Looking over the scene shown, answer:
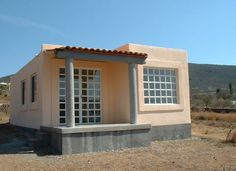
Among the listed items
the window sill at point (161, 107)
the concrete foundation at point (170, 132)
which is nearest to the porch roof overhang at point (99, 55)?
the window sill at point (161, 107)

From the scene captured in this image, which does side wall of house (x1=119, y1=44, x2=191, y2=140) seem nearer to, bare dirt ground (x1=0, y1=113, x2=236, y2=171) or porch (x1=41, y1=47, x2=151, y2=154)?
porch (x1=41, y1=47, x2=151, y2=154)

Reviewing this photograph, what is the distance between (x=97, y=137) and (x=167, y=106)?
14.1ft

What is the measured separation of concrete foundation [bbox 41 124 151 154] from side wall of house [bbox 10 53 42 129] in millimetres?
1525

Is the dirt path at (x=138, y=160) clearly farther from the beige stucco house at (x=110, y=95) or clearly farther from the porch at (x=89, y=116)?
the beige stucco house at (x=110, y=95)

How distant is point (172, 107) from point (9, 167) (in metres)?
7.83

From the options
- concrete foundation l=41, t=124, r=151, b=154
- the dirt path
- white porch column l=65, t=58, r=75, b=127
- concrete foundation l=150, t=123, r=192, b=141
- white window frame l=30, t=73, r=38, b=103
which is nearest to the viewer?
the dirt path

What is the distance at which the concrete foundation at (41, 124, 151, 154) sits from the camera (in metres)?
10.5

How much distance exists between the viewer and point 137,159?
31.9ft

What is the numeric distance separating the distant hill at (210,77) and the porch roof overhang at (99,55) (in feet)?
207

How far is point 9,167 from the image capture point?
8.68 m

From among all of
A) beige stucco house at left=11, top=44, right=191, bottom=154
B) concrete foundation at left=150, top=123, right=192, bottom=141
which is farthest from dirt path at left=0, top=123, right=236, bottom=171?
concrete foundation at left=150, top=123, right=192, bottom=141

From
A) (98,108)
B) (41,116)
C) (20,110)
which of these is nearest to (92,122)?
(98,108)

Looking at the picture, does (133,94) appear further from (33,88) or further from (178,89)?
(33,88)

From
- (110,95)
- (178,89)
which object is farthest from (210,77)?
(110,95)
